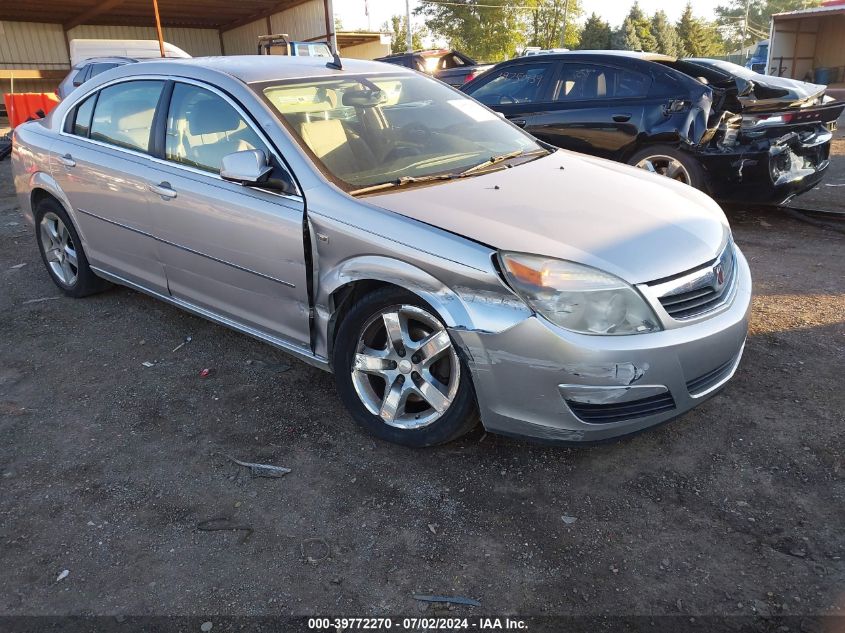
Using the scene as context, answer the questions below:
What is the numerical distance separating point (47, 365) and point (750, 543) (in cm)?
385

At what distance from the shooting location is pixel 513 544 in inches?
99.6

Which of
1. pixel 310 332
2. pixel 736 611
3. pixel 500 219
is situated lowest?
pixel 736 611

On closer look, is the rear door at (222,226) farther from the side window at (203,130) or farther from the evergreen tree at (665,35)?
the evergreen tree at (665,35)

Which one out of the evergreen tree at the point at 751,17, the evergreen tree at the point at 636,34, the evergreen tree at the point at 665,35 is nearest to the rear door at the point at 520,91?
the evergreen tree at the point at 636,34

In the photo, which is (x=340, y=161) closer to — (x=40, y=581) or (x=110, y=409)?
(x=110, y=409)

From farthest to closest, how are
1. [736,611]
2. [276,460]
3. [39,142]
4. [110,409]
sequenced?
[39,142] < [110,409] < [276,460] < [736,611]

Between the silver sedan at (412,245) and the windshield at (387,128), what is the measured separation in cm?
1

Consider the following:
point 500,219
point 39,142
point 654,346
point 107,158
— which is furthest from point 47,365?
point 654,346

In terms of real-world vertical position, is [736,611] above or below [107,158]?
below

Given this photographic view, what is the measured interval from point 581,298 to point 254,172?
5.17ft

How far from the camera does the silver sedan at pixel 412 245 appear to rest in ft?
8.56

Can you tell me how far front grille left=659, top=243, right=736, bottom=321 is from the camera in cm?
269

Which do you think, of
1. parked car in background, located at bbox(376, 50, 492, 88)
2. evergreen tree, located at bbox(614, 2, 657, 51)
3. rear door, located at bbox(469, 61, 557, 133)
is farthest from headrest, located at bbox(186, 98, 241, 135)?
evergreen tree, located at bbox(614, 2, 657, 51)

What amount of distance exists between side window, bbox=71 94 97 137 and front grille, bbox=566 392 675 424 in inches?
146
